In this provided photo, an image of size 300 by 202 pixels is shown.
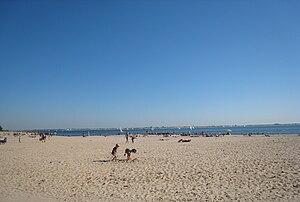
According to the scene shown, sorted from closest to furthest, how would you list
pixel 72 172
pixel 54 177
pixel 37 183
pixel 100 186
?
pixel 100 186, pixel 37 183, pixel 54 177, pixel 72 172

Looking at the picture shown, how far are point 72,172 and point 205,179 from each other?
6577 millimetres

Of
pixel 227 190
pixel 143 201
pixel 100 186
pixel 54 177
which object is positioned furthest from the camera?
pixel 54 177

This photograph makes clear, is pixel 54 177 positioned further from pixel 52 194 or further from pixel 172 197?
pixel 172 197

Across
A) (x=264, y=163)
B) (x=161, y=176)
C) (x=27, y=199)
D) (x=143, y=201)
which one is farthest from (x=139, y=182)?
(x=264, y=163)

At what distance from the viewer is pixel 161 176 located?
11.5 meters

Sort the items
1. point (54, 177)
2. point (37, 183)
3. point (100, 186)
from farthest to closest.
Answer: point (54, 177)
point (37, 183)
point (100, 186)

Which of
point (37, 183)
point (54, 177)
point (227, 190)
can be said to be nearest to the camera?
point (227, 190)

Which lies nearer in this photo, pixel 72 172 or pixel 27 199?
pixel 27 199

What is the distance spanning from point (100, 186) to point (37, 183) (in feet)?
9.36

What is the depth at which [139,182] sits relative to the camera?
34.8 ft

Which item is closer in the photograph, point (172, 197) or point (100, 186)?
point (172, 197)

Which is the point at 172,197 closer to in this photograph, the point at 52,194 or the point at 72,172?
the point at 52,194

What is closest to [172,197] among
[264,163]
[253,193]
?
[253,193]

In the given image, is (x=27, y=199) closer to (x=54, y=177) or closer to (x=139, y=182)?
(x=54, y=177)
